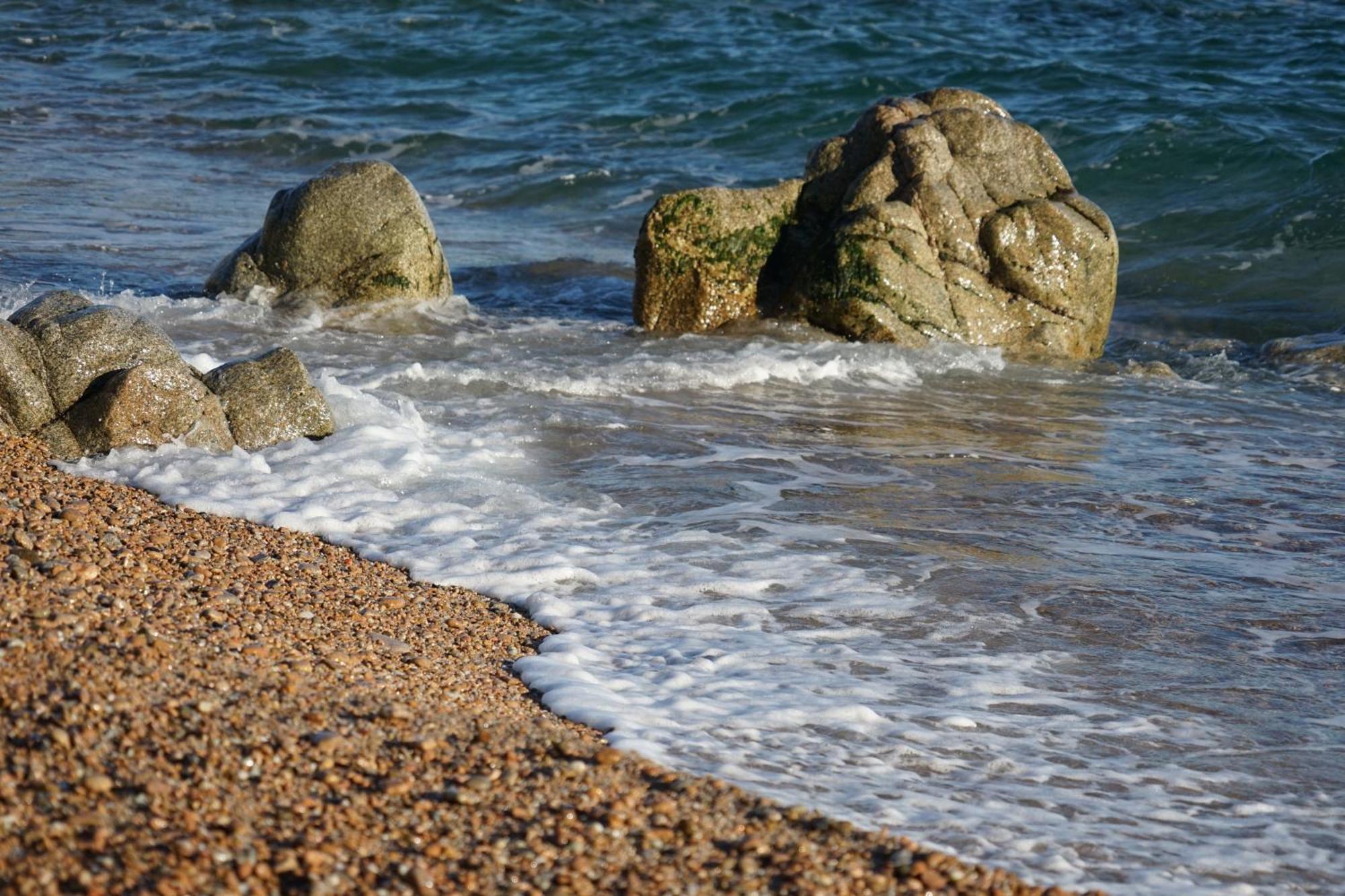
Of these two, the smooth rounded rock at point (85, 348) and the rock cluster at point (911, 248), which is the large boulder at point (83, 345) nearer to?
the smooth rounded rock at point (85, 348)

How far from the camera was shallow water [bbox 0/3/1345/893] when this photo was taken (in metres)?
3.87

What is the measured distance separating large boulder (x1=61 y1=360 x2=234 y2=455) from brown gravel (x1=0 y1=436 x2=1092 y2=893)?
1.50 m

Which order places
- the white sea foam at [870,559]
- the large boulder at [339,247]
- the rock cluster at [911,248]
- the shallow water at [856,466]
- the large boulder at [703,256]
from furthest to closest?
the large boulder at [703,256]
the large boulder at [339,247]
the rock cluster at [911,248]
the shallow water at [856,466]
the white sea foam at [870,559]

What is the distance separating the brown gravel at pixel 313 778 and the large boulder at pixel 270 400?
1.77 m

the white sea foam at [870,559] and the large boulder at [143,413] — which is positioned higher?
the large boulder at [143,413]

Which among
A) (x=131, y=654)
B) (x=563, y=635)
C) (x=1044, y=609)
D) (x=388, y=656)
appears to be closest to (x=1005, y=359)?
(x=1044, y=609)

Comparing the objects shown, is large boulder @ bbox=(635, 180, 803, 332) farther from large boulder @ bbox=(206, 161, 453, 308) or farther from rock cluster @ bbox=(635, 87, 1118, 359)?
large boulder @ bbox=(206, 161, 453, 308)

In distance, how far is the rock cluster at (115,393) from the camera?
566cm

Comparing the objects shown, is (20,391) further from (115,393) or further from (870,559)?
(870,559)

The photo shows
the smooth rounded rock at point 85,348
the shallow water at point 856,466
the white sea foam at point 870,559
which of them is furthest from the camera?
the smooth rounded rock at point 85,348

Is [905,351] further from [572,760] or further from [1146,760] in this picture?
[572,760]

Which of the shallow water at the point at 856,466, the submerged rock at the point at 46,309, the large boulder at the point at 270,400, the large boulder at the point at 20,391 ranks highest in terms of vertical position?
the submerged rock at the point at 46,309

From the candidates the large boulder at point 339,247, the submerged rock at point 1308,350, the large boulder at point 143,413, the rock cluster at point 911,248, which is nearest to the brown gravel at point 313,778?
the large boulder at point 143,413

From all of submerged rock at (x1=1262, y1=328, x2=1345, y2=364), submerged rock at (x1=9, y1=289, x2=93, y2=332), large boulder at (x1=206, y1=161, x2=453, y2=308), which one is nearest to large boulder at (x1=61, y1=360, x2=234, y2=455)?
submerged rock at (x1=9, y1=289, x2=93, y2=332)
